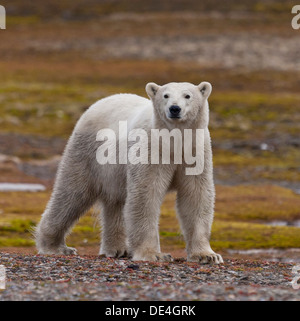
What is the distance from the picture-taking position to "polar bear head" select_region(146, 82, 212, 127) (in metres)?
9.52

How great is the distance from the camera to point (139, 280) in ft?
27.7

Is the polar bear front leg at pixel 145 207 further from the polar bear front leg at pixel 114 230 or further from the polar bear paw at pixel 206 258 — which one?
the polar bear front leg at pixel 114 230

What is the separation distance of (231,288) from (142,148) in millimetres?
2706

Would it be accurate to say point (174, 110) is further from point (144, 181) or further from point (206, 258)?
point (206, 258)

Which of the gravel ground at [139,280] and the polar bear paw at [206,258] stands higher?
the polar bear paw at [206,258]

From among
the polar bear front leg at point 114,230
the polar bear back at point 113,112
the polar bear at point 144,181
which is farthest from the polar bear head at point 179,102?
the polar bear front leg at point 114,230

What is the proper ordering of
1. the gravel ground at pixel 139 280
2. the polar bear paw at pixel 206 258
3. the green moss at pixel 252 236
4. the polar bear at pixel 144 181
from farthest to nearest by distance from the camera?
the green moss at pixel 252 236 → the polar bear paw at pixel 206 258 → the polar bear at pixel 144 181 → the gravel ground at pixel 139 280

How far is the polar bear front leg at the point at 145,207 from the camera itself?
9836mm

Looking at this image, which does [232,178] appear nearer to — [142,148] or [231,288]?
[142,148]

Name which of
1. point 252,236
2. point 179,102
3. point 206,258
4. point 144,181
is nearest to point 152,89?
point 179,102

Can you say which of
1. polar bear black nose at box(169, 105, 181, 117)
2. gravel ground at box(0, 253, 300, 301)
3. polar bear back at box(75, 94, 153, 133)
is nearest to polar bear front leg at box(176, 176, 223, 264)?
gravel ground at box(0, 253, 300, 301)

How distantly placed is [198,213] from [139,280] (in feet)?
6.14

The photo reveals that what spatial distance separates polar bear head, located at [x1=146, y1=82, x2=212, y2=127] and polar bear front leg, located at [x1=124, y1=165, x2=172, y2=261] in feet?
2.27
